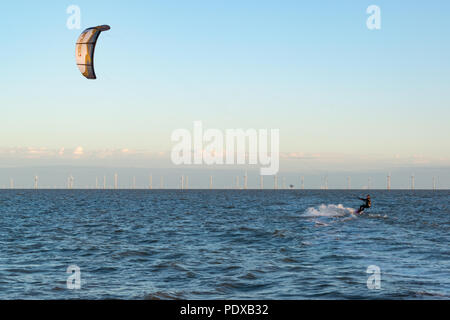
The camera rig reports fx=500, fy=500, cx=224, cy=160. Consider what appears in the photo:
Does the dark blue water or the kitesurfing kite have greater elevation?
the kitesurfing kite

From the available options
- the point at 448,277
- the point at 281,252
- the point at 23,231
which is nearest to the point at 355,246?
the point at 281,252

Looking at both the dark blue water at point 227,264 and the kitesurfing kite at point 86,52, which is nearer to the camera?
the dark blue water at point 227,264

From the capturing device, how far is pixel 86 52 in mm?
25719

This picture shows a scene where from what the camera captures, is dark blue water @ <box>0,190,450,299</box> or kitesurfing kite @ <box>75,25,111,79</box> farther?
kitesurfing kite @ <box>75,25,111,79</box>

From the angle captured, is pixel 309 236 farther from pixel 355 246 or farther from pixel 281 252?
pixel 281 252

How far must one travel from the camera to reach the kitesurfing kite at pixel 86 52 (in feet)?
84.2

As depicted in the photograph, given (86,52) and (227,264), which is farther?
(86,52)

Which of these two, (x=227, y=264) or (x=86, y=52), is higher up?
(x=86, y=52)

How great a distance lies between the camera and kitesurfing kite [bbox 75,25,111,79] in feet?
84.2
